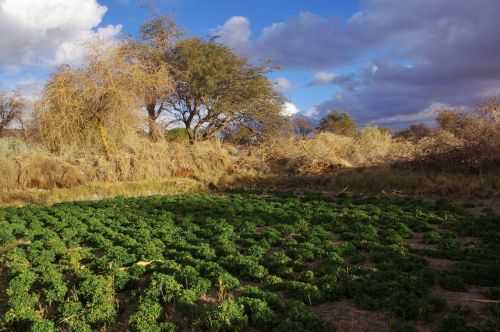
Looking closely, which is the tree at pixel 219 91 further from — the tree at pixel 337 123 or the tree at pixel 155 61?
the tree at pixel 337 123

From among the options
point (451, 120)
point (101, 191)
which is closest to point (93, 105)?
point (101, 191)

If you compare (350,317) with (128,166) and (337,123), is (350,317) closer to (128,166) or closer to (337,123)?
(128,166)

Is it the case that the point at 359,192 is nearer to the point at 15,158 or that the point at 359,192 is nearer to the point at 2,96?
the point at 15,158

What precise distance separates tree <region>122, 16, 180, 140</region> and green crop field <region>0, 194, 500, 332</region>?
44.2 feet

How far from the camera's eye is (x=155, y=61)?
2770cm

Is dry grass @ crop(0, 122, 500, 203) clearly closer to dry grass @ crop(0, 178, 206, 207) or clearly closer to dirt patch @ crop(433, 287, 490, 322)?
dry grass @ crop(0, 178, 206, 207)

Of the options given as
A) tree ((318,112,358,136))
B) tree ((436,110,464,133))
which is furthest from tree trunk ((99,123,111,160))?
tree ((318,112,358,136))

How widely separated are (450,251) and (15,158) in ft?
63.4

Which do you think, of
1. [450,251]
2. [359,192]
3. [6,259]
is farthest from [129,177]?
[450,251]

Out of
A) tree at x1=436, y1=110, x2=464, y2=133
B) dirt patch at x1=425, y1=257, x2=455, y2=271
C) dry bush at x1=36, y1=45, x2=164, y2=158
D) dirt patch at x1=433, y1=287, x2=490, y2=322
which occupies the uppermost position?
dry bush at x1=36, y1=45, x2=164, y2=158

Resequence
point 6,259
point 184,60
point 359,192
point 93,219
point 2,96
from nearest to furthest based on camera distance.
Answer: point 6,259 < point 93,219 < point 359,192 < point 184,60 < point 2,96

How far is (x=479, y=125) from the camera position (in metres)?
16.0

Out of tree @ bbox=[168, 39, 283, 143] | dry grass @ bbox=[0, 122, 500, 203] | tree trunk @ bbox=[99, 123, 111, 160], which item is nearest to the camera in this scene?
dry grass @ bbox=[0, 122, 500, 203]

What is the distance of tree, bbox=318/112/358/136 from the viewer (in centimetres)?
4309
